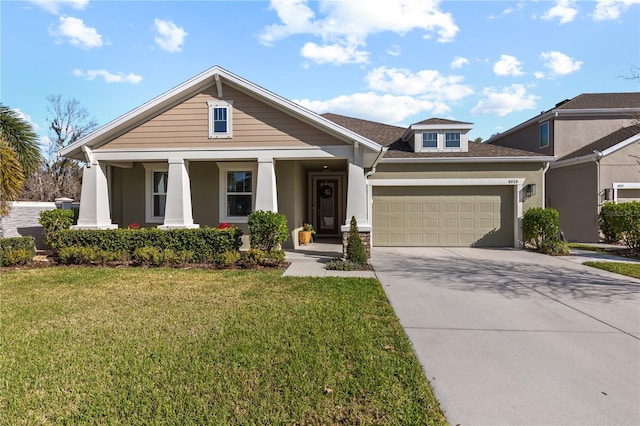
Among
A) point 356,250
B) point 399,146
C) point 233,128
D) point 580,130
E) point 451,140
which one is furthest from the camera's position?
point 580,130

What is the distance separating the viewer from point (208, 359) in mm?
3270

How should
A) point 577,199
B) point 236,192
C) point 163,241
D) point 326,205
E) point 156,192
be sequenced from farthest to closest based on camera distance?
1. point 326,205
2. point 577,199
3. point 156,192
4. point 236,192
5. point 163,241

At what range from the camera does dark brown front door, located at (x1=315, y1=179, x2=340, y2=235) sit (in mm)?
15070

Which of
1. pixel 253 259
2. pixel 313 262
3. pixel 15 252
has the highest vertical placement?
pixel 15 252

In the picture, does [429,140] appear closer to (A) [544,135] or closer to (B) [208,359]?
(A) [544,135]

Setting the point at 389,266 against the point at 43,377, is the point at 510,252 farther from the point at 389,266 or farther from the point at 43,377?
the point at 43,377

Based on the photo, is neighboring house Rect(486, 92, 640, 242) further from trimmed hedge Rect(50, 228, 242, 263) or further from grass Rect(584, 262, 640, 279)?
trimmed hedge Rect(50, 228, 242, 263)

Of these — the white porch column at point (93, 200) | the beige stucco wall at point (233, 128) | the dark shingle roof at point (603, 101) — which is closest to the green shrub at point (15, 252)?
the white porch column at point (93, 200)

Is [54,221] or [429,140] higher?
[429,140]

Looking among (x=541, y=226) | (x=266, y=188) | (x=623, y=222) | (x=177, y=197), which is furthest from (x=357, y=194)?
(x=623, y=222)

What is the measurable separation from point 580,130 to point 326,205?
44.7 ft

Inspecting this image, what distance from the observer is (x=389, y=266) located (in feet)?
27.7

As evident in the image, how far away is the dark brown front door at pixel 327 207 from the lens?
15070 mm

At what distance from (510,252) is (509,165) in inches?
133
